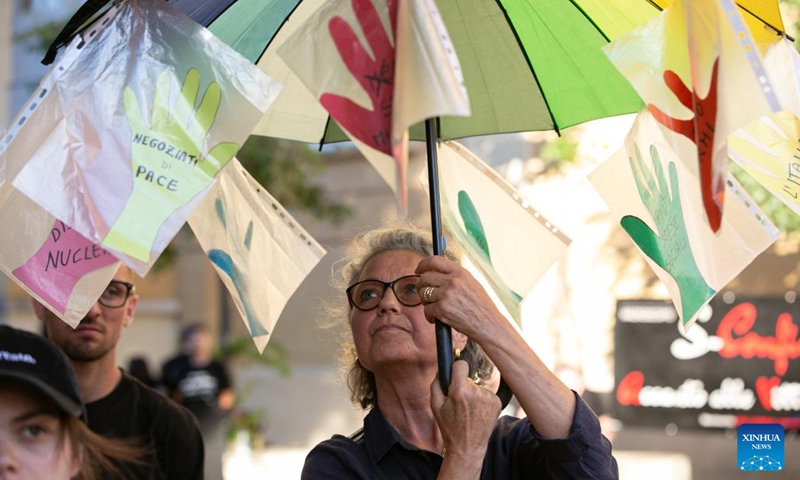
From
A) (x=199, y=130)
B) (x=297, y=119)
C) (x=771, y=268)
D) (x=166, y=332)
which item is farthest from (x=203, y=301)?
(x=199, y=130)

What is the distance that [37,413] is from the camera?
6.33 feet

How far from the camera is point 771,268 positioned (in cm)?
918

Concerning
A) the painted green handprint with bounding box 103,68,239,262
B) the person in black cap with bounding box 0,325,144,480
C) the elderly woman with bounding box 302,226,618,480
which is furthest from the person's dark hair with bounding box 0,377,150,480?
the elderly woman with bounding box 302,226,618,480

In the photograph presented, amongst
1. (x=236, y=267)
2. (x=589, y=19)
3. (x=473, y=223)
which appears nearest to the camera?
(x=589, y=19)

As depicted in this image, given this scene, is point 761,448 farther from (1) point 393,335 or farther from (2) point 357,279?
(2) point 357,279

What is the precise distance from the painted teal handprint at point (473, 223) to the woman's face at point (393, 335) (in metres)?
0.33

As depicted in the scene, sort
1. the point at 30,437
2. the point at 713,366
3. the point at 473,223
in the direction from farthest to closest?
the point at 713,366
the point at 473,223
the point at 30,437

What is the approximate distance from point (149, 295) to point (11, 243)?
1535cm

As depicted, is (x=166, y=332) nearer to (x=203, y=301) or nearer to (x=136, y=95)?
(x=203, y=301)

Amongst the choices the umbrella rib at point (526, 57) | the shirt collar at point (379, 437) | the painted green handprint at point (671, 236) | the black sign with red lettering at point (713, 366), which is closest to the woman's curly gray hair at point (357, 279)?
the shirt collar at point (379, 437)

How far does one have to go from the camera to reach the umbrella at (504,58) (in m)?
2.80

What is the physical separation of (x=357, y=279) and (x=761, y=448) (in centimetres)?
121

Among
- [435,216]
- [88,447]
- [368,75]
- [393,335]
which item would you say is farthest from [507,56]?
[88,447]

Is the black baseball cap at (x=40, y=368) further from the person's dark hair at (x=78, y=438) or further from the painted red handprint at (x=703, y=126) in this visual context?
the painted red handprint at (x=703, y=126)
